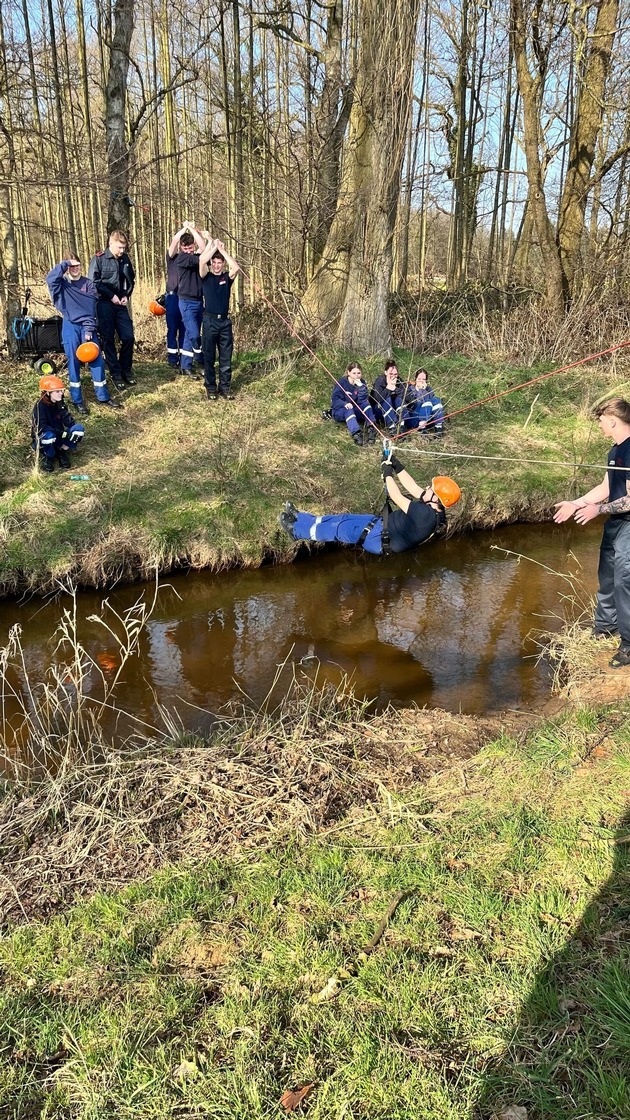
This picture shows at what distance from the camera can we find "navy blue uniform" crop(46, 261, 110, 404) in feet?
28.8

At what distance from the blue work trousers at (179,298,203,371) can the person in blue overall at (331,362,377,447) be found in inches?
82.6

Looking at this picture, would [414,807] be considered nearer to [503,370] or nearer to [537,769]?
[537,769]

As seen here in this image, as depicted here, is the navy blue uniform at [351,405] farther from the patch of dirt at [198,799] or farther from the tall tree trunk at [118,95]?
the patch of dirt at [198,799]

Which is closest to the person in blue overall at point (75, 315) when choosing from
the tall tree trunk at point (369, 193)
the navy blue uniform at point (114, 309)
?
the navy blue uniform at point (114, 309)

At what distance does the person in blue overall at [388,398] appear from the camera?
988 cm

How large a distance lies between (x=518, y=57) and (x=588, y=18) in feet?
5.18

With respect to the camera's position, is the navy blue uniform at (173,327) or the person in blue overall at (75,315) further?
the navy blue uniform at (173,327)

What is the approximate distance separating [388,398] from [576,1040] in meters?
8.45

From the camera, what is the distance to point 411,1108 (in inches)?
89.7

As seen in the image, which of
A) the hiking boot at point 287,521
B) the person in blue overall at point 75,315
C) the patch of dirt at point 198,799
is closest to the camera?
the patch of dirt at point 198,799

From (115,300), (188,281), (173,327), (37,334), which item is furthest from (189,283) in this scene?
(37,334)

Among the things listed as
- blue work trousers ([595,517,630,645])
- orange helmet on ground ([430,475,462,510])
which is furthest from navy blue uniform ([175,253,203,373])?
blue work trousers ([595,517,630,645])

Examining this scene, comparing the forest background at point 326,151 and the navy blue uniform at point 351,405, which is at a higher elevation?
the forest background at point 326,151

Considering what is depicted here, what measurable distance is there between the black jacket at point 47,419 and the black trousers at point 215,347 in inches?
92.0
